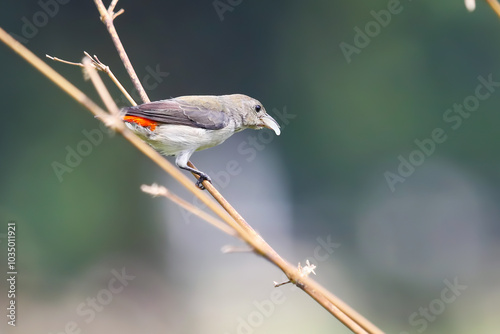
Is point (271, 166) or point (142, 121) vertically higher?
point (142, 121)

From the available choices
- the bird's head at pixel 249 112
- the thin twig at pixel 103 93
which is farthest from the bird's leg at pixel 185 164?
the thin twig at pixel 103 93

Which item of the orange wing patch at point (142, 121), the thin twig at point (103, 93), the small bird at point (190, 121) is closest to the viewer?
the thin twig at point (103, 93)

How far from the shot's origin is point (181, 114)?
11.3 feet

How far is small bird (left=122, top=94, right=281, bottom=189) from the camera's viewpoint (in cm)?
322

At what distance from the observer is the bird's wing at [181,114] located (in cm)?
315

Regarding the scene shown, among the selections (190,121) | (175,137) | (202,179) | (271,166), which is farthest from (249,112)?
(271,166)

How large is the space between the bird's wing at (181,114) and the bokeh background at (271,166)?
6.58m

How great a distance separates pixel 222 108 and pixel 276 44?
1048 cm

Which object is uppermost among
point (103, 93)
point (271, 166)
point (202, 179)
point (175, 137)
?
point (103, 93)

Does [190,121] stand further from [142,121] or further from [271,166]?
[271,166]

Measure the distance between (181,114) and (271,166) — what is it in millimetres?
9179

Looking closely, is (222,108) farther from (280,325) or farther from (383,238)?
(383,238)

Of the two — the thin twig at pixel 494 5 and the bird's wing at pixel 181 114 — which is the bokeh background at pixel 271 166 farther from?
the thin twig at pixel 494 5

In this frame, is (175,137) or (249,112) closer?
(175,137)
